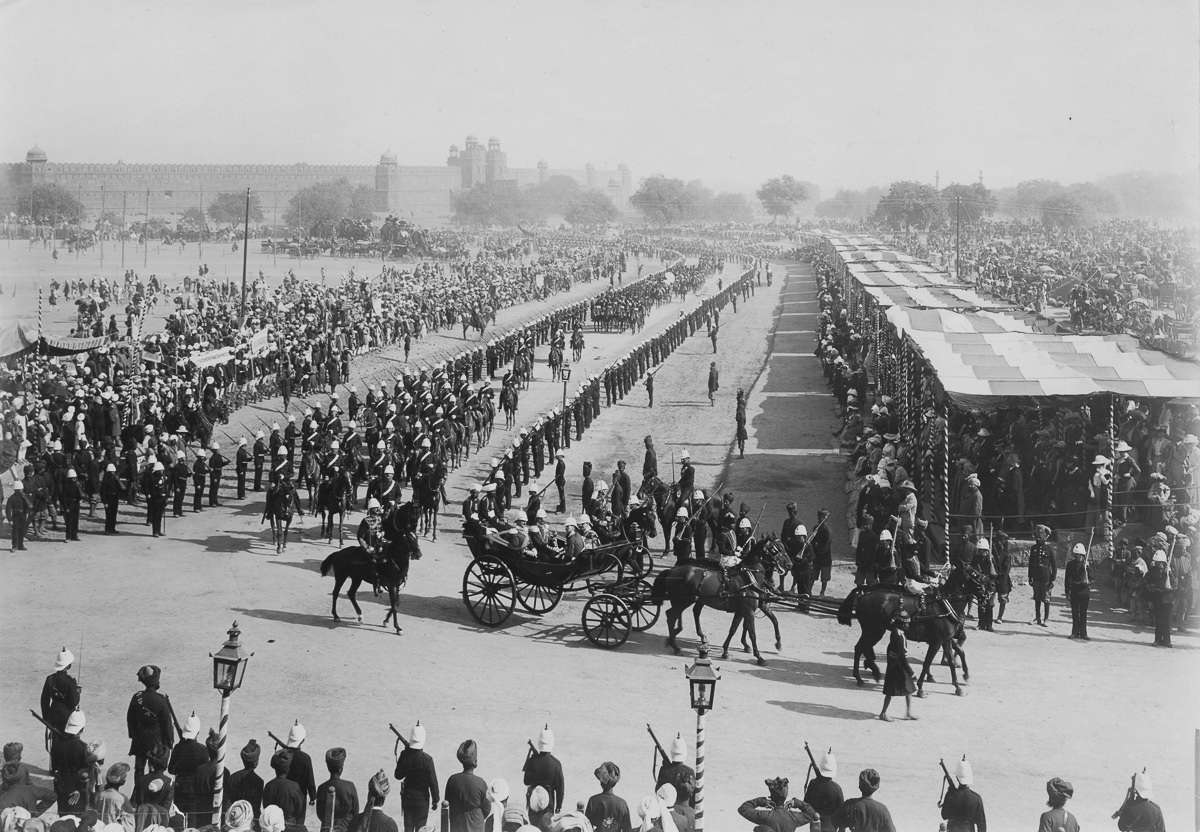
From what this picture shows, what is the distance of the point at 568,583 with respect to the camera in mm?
14086

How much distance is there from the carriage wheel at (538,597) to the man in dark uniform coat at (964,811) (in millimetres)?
6677

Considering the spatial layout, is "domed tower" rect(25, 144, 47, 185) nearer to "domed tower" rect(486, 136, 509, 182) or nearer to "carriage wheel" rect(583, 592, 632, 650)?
"domed tower" rect(486, 136, 509, 182)

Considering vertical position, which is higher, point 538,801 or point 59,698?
point 538,801

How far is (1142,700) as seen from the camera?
1155 cm

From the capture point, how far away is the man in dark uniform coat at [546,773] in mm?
8328

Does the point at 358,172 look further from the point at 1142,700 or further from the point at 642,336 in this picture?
the point at 1142,700

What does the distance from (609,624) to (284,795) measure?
5655 mm

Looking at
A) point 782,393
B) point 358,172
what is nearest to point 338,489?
point 782,393

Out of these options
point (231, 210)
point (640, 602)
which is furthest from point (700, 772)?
point (231, 210)

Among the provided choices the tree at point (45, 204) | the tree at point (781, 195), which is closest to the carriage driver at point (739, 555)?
the tree at point (45, 204)

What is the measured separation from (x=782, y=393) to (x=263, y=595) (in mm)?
20603

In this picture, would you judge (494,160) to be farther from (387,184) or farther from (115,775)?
(115,775)

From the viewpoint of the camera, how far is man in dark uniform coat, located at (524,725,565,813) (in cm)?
833

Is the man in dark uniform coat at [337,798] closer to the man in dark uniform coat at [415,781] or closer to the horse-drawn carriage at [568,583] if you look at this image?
the man in dark uniform coat at [415,781]
